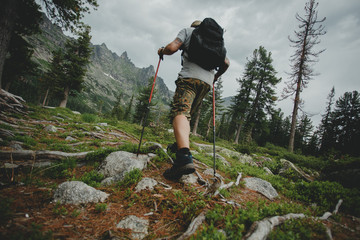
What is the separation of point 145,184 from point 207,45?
106 inches

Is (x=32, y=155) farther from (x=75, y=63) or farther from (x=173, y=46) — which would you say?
(x=75, y=63)

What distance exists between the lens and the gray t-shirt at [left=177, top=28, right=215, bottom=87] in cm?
271

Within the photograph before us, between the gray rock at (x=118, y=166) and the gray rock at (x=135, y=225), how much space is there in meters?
1.01

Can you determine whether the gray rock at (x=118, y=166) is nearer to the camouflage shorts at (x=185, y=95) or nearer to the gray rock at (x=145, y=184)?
the gray rock at (x=145, y=184)

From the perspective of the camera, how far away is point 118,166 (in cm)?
278

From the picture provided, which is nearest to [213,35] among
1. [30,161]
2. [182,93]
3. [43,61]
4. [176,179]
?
[182,93]

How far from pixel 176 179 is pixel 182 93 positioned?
1.64 meters

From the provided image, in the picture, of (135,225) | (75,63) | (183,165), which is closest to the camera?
(135,225)

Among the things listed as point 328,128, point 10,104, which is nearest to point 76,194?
point 10,104

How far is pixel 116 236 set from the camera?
135cm

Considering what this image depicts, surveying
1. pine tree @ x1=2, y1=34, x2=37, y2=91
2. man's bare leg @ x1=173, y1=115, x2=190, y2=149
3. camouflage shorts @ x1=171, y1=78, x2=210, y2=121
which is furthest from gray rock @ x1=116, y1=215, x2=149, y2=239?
pine tree @ x1=2, y1=34, x2=37, y2=91

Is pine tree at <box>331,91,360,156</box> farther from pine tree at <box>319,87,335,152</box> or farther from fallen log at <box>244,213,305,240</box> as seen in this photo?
fallen log at <box>244,213,305,240</box>

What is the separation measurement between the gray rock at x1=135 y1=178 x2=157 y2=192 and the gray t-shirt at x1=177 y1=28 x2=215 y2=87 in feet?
6.60

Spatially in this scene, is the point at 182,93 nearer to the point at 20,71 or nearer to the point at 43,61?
the point at 20,71
